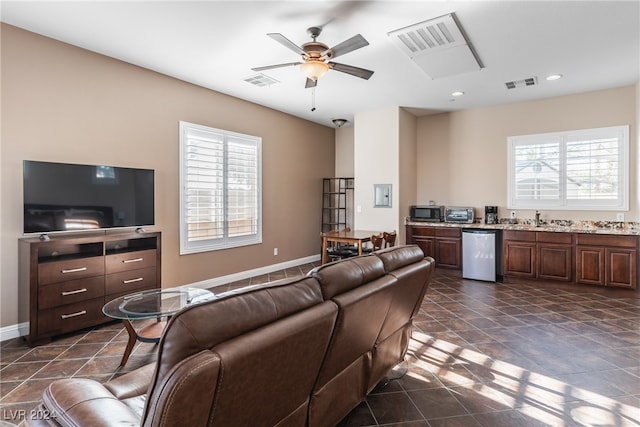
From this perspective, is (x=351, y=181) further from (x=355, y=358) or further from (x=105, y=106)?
(x=355, y=358)

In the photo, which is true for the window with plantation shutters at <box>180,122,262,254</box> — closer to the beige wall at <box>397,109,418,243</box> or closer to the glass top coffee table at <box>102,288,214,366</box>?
the glass top coffee table at <box>102,288,214,366</box>

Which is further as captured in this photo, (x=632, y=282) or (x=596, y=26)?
(x=632, y=282)

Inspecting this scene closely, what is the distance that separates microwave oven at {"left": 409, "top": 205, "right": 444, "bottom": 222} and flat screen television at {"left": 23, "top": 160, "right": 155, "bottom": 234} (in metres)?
4.41

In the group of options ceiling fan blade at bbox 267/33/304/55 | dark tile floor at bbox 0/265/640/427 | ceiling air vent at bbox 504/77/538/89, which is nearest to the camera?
dark tile floor at bbox 0/265/640/427

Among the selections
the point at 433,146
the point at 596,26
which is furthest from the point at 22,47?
the point at 433,146

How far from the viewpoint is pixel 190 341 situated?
0.96 metres

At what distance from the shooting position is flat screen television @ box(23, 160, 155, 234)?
10.3 feet

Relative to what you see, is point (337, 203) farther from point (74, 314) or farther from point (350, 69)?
point (74, 314)

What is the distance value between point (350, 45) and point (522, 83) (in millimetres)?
3220

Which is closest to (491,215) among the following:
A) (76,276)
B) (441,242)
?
(441,242)

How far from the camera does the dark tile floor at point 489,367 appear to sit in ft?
6.77

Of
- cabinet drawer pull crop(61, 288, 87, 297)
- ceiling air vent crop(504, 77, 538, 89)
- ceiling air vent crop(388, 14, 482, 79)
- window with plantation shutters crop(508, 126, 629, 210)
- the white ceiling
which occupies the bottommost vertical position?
cabinet drawer pull crop(61, 288, 87, 297)

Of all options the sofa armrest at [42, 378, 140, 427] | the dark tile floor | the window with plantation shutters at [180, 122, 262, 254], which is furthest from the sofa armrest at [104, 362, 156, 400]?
the window with plantation shutters at [180, 122, 262, 254]

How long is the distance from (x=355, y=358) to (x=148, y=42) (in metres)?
3.63
